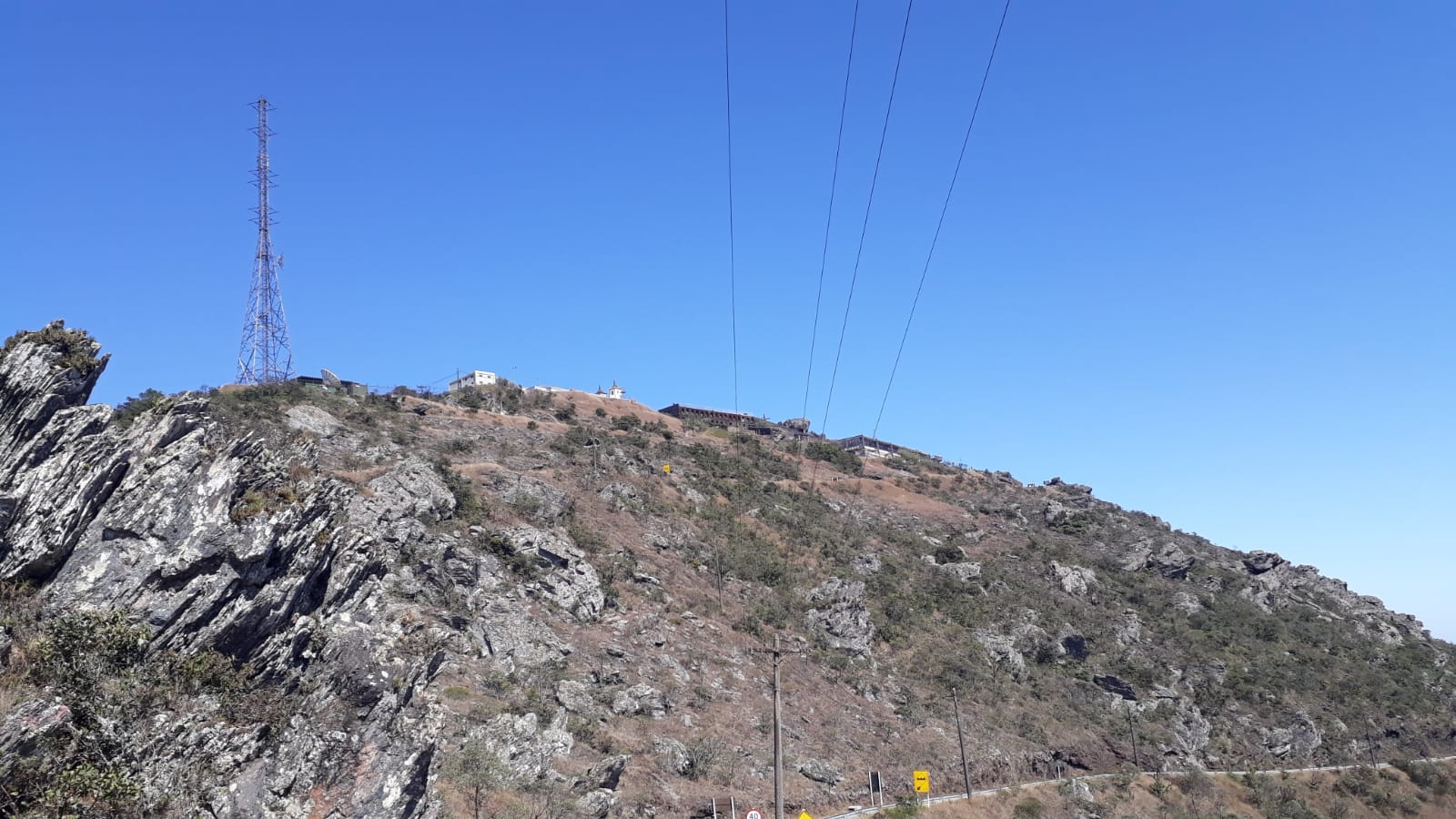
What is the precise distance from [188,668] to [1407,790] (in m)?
82.5

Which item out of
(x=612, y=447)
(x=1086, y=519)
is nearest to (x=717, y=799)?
(x=612, y=447)

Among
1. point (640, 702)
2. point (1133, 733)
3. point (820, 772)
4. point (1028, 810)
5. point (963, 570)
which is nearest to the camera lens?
point (820, 772)

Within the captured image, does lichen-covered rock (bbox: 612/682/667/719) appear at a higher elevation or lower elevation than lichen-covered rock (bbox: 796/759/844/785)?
higher

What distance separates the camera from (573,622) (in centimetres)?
6075

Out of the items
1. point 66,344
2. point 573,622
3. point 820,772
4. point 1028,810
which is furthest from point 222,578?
point 1028,810

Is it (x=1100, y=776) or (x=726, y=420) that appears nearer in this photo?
(x=1100, y=776)

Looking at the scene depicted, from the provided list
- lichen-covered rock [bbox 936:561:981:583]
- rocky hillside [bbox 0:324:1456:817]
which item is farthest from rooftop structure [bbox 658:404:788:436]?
lichen-covered rock [bbox 936:561:981:583]

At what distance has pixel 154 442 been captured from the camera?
32781mm

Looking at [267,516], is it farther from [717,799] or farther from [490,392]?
[490,392]

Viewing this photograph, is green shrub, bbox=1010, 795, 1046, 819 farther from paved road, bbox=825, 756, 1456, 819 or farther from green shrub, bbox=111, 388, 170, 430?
green shrub, bbox=111, 388, 170, 430

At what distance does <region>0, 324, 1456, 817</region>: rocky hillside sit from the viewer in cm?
2767

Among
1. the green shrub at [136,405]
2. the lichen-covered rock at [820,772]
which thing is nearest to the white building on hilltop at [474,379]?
the green shrub at [136,405]

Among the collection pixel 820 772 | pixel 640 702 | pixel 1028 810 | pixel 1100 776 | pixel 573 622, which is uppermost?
pixel 573 622

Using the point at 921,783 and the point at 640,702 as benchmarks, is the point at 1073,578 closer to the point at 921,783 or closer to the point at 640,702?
the point at 921,783
